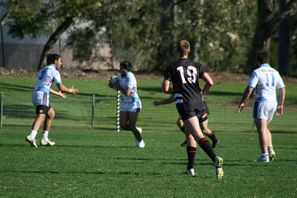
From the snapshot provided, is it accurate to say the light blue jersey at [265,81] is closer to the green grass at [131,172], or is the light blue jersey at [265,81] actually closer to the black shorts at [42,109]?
Result: the green grass at [131,172]

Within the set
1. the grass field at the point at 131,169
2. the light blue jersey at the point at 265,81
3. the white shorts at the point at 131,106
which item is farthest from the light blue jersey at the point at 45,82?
the light blue jersey at the point at 265,81

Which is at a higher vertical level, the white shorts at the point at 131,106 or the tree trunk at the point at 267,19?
the white shorts at the point at 131,106

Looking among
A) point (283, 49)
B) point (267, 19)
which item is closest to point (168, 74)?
point (267, 19)

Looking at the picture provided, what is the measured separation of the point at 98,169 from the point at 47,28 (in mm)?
28184

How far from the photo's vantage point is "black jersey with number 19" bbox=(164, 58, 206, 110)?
11992 millimetres

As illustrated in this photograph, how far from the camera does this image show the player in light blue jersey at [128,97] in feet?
58.6

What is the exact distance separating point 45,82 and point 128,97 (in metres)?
1.86

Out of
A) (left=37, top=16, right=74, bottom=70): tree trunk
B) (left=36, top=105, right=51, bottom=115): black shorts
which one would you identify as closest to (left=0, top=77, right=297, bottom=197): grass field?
(left=36, top=105, right=51, bottom=115): black shorts

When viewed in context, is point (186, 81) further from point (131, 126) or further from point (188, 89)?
point (131, 126)

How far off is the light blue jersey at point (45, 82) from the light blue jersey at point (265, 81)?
465cm

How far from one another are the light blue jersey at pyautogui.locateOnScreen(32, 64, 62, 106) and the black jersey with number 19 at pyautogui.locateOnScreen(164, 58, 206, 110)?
566cm

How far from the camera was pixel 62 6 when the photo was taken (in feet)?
124

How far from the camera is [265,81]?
572 inches

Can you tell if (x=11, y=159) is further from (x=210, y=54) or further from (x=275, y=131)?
(x=210, y=54)
